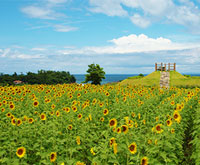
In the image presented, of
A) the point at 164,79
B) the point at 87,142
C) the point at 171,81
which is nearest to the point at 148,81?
the point at 164,79

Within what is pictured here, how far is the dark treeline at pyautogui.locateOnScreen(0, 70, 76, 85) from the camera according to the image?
2765cm

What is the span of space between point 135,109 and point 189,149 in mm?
2313

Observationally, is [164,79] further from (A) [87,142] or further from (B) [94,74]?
(A) [87,142]

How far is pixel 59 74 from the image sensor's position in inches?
1532

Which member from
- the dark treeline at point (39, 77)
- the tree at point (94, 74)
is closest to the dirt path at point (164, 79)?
the tree at point (94, 74)

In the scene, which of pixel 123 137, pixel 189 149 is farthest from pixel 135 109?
pixel 123 137

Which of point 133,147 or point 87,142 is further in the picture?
point 87,142

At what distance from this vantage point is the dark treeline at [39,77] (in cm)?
2765

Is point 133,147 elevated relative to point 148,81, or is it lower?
lower

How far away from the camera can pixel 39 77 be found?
32.4 metres

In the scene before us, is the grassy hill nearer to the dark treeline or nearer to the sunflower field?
the dark treeline

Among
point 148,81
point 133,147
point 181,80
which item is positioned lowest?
point 133,147

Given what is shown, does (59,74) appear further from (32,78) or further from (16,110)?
(16,110)

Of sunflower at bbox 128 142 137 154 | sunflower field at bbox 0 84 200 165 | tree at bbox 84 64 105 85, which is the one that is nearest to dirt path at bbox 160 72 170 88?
tree at bbox 84 64 105 85
